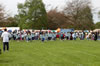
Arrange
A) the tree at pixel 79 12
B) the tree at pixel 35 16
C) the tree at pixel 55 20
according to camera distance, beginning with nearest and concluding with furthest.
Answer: the tree at pixel 79 12, the tree at pixel 35 16, the tree at pixel 55 20

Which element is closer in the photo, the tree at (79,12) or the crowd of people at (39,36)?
the crowd of people at (39,36)

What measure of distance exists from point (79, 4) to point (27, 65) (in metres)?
64.7

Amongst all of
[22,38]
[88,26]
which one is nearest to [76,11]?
[88,26]

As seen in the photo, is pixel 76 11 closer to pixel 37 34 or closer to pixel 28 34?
pixel 37 34

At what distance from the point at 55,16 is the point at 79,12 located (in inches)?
613

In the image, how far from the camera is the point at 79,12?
73625mm

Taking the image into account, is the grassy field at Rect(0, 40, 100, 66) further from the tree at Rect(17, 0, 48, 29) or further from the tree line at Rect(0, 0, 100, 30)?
the tree at Rect(17, 0, 48, 29)

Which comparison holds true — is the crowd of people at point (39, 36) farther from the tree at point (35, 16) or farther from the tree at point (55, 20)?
the tree at point (55, 20)

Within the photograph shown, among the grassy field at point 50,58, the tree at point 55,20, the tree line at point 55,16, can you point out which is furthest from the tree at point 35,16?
the grassy field at point 50,58

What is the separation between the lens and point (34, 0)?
79312 mm

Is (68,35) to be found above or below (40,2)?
below

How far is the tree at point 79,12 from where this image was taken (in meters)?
72.8

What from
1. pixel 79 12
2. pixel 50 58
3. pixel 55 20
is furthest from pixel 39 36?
pixel 55 20

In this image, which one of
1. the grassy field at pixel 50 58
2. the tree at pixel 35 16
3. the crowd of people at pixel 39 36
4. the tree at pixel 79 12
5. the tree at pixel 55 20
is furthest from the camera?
the tree at pixel 55 20
